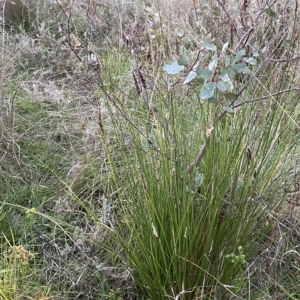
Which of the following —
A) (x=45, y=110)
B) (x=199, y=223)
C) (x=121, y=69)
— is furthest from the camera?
(x=121, y=69)

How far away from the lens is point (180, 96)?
195cm

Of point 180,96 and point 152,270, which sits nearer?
point 152,270

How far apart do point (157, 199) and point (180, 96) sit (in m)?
0.65

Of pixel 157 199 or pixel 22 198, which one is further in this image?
pixel 22 198

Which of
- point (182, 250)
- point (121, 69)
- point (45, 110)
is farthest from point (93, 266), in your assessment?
point (121, 69)

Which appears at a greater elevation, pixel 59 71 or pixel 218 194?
pixel 218 194

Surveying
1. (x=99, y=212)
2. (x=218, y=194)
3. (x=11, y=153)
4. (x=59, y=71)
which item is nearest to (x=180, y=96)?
(x=99, y=212)

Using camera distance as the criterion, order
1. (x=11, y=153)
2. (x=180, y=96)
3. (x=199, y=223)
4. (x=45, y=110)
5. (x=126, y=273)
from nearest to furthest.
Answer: (x=199, y=223) → (x=126, y=273) → (x=180, y=96) → (x=11, y=153) → (x=45, y=110)

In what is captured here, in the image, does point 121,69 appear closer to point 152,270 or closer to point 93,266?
point 93,266

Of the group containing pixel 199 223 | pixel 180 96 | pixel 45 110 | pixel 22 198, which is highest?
pixel 180 96

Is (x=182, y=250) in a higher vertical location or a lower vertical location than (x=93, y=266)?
higher

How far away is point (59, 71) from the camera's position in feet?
9.73

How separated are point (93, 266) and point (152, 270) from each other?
1.19 ft

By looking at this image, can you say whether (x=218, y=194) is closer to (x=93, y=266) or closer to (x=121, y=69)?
(x=93, y=266)
